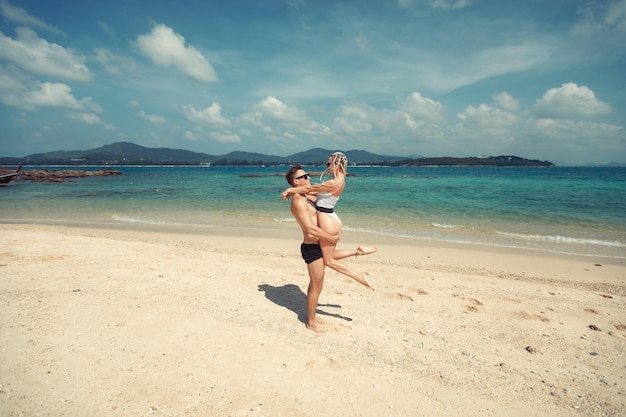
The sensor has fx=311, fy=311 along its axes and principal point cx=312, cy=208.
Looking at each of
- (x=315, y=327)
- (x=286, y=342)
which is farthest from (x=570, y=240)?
(x=286, y=342)

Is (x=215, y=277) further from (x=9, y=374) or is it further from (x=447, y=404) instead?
(x=447, y=404)

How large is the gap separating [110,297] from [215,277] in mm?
1971

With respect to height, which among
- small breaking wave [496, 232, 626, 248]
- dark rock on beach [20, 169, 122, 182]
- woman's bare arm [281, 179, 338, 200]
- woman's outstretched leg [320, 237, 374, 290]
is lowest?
small breaking wave [496, 232, 626, 248]

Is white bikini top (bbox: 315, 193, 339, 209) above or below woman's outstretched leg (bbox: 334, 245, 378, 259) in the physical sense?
above

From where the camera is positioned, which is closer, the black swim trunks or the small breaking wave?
the black swim trunks

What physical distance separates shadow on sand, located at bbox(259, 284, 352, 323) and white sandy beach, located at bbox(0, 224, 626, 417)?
40 millimetres

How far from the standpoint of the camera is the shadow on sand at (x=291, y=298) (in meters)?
5.39

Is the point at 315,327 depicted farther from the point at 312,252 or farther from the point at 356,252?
the point at 356,252

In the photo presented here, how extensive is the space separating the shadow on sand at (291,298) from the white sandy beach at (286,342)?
0.13ft

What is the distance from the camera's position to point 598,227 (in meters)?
14.5

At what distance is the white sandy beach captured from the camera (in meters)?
3.23

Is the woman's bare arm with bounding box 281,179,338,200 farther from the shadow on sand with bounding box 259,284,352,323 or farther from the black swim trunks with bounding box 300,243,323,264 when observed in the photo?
the shadow on sand with bounding box 259,284,352,323

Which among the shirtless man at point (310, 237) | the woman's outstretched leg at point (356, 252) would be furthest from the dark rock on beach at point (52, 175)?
the woman's outstretched leg at point (356, 252)

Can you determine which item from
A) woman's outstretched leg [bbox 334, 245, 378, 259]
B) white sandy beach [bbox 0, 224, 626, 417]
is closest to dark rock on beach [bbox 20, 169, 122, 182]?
white sandy beach [bbox 0, 224, 626, 417]
